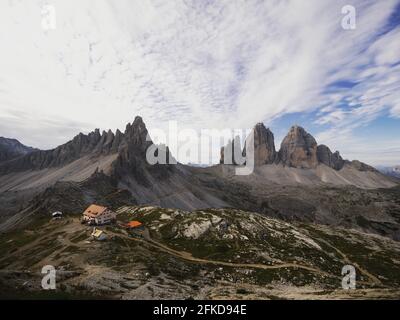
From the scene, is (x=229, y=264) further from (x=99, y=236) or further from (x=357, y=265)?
(x=357, y=265)

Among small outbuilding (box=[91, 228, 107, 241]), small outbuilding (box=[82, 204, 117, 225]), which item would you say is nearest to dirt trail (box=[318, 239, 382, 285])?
small outbuilding (box=[91, 228, 107, 241])

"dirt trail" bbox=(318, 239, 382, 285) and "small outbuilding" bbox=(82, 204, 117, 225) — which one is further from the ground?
"small outbuilding" bbox=(82, 204, 117, 225)

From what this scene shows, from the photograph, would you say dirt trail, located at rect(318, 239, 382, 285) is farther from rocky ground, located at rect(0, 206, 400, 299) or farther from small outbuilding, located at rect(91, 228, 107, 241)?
small outbuilding, located at rect(91, 228, 107, 241)

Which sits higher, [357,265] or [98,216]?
[98,216]

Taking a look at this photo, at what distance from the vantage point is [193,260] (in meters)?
91.5

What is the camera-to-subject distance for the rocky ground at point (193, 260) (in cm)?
5628

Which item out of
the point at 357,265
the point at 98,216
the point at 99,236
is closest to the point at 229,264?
the point at 99,236

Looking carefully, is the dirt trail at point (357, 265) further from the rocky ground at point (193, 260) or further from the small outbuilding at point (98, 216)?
the small outbuilding at point (98, 216)

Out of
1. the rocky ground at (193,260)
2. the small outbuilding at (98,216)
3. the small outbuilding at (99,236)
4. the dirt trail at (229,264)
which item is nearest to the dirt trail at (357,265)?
the rocky ground at (193,260)

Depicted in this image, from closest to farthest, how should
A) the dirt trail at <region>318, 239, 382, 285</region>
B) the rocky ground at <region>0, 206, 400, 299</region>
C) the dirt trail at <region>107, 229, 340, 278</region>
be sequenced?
the rocky ground at <region>0, 206, 400, 299</region>, the dirt trail at <region>107, 229, 340, 278</region>, the dirt trail at <region>318, 239, 382, 285</region>

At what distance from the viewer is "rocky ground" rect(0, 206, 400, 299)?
5628 centimetres
